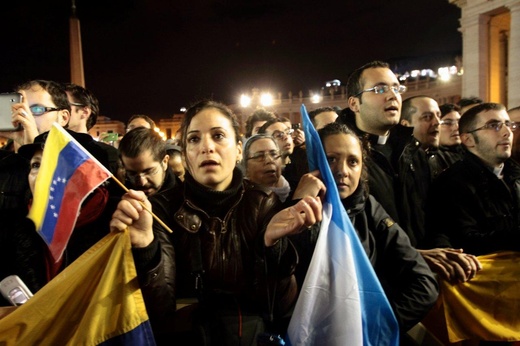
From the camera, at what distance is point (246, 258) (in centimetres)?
221

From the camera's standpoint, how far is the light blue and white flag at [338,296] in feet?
6.83

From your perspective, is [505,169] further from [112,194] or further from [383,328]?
[112,194]

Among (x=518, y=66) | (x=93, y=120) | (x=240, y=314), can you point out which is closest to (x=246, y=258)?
(x=240, y=314)

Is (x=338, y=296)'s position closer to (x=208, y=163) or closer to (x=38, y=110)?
(x=208, y=163)

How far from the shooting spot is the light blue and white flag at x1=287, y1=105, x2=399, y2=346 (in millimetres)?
2082

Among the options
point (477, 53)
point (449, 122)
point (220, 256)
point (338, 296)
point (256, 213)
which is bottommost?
point (338, 296)

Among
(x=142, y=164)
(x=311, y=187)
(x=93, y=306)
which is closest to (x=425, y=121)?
(x=311, y=187)

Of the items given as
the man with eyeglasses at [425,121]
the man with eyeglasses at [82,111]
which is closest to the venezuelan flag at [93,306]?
the man with eyeglasses at [82,111]

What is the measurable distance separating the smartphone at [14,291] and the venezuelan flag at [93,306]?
0.55ft

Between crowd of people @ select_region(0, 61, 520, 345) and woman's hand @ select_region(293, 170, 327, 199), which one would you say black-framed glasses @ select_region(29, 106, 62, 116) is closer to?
crowd of people @ select_region(0, 61, 520, 345)

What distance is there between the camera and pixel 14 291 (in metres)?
2.09

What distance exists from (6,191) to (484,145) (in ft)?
12.4

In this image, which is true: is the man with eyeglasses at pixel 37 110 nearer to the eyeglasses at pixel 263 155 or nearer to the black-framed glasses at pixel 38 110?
the black-framed glasses at pixel 38 110

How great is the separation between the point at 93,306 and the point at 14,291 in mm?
460
